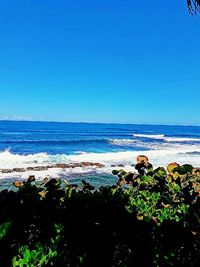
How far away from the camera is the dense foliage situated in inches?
81.1

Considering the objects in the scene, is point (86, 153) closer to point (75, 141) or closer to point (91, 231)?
point (75, 141)

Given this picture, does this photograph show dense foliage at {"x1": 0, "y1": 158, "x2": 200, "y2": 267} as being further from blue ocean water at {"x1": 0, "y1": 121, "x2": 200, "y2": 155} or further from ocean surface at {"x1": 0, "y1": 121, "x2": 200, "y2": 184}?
blue ocean water at {"x1": 0, "y1": 121, "x2": 200, "y2": 155}

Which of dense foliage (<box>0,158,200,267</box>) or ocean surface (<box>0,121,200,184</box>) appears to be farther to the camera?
ocean surface (<box>0,121,200,184</box>)

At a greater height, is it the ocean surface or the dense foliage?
the dense foliage

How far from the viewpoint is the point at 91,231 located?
2354mm

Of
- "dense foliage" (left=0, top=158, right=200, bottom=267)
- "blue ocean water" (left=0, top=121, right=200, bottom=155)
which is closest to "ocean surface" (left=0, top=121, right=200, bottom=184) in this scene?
"blue ocean water" (left=0, top=121, right=200, bottom=155)

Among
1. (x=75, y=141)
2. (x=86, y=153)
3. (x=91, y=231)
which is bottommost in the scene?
(x=86, y=153)

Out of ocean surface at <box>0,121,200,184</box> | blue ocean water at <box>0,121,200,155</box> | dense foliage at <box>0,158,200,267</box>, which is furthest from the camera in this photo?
blue ocean water at <box>0,121,200,155</box>

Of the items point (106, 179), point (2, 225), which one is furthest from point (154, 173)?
point (106, 179)

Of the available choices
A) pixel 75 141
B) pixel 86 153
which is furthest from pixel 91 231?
pixel 75 141

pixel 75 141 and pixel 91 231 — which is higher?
pixel 91 231

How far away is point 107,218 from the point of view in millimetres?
2445

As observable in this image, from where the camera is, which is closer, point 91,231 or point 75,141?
point 91,231

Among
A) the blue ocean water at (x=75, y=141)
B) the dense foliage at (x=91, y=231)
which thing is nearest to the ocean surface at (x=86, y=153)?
the blue ocean water at (x=75, y=141)
